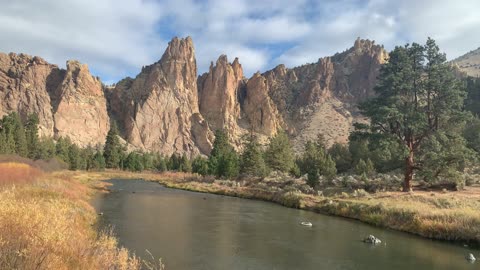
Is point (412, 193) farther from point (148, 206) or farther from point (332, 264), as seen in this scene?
point (148, 206)

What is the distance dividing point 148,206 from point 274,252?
23015 mm

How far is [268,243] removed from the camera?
976 inches

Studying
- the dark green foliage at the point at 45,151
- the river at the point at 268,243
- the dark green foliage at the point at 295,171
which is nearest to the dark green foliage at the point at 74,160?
the dark green foliage at the point at 45,151

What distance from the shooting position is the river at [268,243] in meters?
20.2

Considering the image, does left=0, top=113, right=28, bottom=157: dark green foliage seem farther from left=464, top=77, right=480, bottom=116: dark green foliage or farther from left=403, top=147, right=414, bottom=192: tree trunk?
left=464, top=77, right=480, bottom=116: dark green foliage

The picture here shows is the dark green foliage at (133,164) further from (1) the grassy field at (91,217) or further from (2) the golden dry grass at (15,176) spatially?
(2) the golden dry grass at (15,176)

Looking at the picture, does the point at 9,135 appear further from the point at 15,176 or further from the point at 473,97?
the point at 473,97

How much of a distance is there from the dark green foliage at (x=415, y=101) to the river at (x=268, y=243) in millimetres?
13236

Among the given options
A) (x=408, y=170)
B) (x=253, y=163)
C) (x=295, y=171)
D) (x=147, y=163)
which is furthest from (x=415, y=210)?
(x=147, y=163)

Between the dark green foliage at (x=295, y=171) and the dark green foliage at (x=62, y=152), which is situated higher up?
the dark green foliage at (x=62, y=152)

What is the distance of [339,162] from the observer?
94.7 meters

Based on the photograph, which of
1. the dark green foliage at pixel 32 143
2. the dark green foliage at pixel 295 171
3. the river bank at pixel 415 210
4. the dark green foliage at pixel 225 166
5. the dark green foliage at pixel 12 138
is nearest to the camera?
the river bank at pixel 415 210

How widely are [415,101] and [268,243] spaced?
96.4 feet

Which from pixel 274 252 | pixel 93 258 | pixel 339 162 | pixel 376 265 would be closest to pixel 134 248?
pixel 274 252
